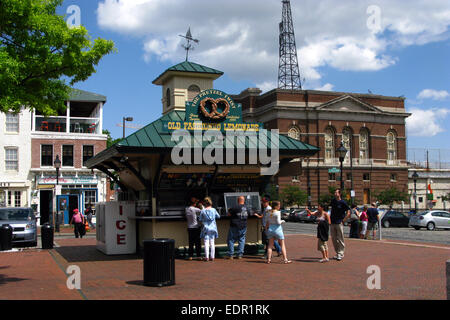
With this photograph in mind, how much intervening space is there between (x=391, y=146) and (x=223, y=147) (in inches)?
2534

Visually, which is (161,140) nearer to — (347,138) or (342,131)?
(342,131)

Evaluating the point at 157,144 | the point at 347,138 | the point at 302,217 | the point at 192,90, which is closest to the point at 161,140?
the point at 157,144

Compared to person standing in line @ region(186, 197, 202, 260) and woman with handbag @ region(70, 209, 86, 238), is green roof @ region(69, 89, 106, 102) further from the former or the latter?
person standing in line @ region(186, 197, 202, 260)

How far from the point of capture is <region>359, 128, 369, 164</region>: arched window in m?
71.3

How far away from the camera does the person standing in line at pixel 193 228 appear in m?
14.1

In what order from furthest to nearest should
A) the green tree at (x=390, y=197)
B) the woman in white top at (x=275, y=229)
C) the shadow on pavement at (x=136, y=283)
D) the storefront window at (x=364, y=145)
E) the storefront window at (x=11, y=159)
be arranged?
the storefront window at (x=364, y=145) < the green tree at (x=390, y=197) < the storefront window at (x=11, y=159) < the woman in white top at (x=275, y=229) < the shadow on pavement at (x=136, y=283)

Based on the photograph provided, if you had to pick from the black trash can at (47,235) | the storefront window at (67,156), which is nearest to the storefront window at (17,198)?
the storefront window at (67,156)

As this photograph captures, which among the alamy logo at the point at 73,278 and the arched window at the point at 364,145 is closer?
the alamy logo at the point at 73,278

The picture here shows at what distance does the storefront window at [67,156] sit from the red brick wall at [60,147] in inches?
13.8

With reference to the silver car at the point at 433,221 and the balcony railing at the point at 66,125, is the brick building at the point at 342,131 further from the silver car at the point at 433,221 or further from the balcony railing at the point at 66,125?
the silver car at the point at 433,221

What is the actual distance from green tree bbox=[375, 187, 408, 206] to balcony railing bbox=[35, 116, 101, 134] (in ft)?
132

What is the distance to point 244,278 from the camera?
35.1ft
